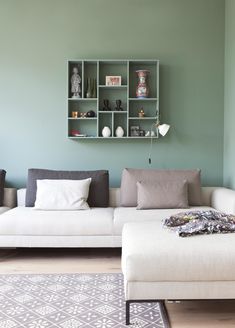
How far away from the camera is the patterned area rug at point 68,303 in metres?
2.02

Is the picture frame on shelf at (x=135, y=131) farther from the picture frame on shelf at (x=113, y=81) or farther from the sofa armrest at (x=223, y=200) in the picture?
the sofa armrest at (x=223, y=200)

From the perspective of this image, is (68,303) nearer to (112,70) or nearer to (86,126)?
(86,126)

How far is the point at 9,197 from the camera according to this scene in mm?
3848

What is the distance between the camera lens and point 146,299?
77.0 inches

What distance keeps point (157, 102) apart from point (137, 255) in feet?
8.28

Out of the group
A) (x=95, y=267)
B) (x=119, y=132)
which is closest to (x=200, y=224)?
(x=95, y=267)

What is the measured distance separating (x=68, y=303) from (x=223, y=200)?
190cm

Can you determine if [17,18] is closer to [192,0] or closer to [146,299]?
[192,0]

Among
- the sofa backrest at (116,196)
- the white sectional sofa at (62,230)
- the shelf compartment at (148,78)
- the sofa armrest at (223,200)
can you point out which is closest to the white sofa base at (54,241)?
the white sectional sofa at (62,230)

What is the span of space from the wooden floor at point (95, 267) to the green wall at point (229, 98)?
5.34 ft

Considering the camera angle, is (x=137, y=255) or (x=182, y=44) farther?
(x=182, y=44)

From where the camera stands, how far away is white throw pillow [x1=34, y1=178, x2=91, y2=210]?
3.49 metres

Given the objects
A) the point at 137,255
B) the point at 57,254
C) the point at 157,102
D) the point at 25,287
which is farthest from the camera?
the point at 157,102

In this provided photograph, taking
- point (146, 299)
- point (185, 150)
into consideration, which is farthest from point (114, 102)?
point (146, 299)
